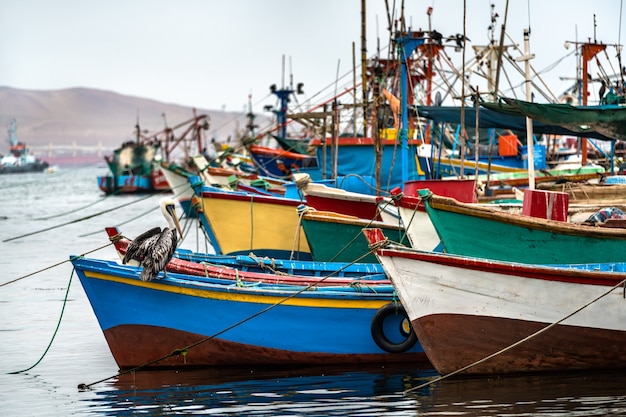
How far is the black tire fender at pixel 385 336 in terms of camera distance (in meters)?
13.1

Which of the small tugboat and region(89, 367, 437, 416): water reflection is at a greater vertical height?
the small tugboat

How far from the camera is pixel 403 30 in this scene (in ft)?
73.3

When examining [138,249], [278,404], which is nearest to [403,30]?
[138,249]

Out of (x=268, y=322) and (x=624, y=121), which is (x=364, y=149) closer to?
(x=624, y=121)

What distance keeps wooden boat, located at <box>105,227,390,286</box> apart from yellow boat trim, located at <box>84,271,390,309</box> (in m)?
0.30

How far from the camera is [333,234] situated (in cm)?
1817

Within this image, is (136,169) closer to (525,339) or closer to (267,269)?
(267,269)

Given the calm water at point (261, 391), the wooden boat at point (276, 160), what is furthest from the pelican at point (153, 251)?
the wooden boat at point (276, 160)

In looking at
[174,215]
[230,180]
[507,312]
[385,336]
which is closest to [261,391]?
[385,336]

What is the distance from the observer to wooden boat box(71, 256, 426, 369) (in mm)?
13164

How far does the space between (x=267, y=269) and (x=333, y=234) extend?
255 cm

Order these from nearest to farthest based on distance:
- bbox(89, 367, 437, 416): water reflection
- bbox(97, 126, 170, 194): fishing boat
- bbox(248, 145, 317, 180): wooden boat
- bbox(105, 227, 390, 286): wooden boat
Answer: bbox(89, 367, 437, 416): water reflection, bbox(105, 227, 390, 286): wooden boat, bbox(248, 145, 317, 180): wooden boat, bbox(97, 126, 170, 194): fishing boat

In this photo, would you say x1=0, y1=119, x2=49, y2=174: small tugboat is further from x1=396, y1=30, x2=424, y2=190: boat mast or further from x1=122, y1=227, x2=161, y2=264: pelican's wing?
x1=122, y1=227, x2=161, y2=264: pelican's wing

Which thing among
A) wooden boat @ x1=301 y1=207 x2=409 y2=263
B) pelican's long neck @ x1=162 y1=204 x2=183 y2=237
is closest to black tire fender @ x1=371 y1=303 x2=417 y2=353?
pelican's long neck @ x1=162 y1=204 x2=183 y2=237
